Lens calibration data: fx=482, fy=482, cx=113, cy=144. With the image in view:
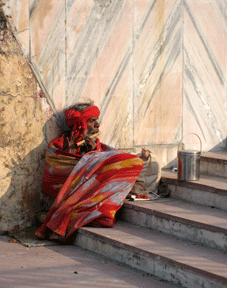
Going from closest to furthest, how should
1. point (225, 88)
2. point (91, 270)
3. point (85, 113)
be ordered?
point (91, 270), point (85, 113), point (225, 88)

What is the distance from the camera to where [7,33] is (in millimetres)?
5234

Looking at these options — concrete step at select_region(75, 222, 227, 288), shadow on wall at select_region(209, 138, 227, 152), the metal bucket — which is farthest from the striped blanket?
shadow on wall at select_region(209, 138, 227, 152)

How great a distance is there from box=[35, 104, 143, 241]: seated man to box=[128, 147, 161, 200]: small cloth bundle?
13.2 inches

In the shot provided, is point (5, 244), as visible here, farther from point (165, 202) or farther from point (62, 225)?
point (165, 202)

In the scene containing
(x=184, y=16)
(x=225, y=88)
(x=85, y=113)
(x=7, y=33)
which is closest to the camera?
(x=7, y=33)

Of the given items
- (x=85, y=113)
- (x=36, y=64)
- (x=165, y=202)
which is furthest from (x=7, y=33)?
(x=165, y=202)

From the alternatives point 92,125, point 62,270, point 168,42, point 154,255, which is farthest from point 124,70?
point 62,270

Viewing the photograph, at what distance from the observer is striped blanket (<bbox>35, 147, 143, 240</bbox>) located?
5.01m

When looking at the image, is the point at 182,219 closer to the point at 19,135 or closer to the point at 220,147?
the point at 19,135

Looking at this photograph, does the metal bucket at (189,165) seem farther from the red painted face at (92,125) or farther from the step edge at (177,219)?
the red painted face at (92,125)

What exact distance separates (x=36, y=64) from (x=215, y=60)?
2.89 meters

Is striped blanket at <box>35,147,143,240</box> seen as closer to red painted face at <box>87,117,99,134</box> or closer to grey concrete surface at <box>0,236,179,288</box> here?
grey concrete surface at <box>0,236,179,288</box>

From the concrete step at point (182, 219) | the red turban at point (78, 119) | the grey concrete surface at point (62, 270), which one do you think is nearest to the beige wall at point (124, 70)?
the red turban at point (78, 119)

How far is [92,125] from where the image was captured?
568cm
